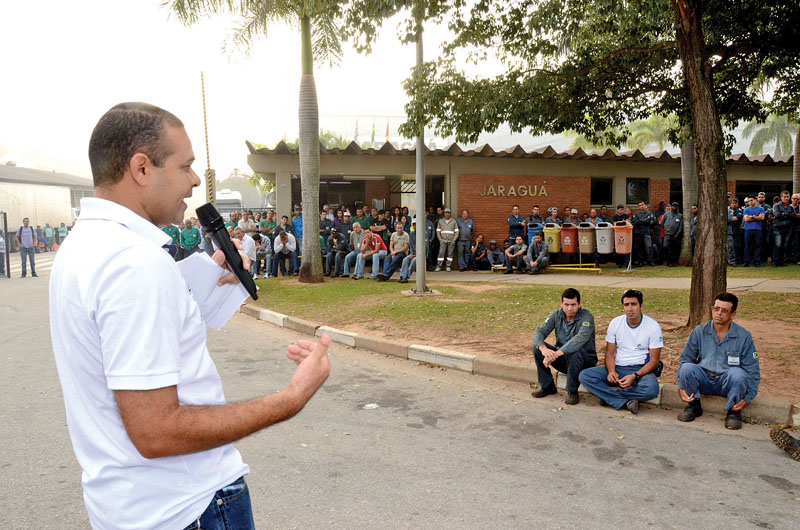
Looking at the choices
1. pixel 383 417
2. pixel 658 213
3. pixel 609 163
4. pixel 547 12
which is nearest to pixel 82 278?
pixel 383 417

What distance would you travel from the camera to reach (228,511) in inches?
57.9

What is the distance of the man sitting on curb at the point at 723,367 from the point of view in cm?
540

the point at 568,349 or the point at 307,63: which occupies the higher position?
the point at 307,63

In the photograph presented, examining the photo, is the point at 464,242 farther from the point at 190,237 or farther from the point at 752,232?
the point at 190,237

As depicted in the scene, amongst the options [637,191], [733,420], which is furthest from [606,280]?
[733,420]

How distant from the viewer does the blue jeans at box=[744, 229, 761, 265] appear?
17156 mm

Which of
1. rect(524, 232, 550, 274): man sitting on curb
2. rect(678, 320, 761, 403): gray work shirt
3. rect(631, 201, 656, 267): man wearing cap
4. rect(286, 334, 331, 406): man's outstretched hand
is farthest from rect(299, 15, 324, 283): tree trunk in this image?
rect(286, 334, 331, 406): man's outstretched hand

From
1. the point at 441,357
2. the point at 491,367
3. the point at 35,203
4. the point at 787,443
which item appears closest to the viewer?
the point at 787,443

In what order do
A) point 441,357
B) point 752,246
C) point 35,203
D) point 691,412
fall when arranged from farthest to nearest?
point 35,203 < point 752,246 < point 441,357 < point 691,412

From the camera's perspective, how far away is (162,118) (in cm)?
140

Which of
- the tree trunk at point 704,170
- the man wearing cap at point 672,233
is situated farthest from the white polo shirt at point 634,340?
the man wearing cap at point 672,233

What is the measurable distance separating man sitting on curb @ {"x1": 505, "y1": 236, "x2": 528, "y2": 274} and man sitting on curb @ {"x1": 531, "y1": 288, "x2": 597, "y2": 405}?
37.6 ft

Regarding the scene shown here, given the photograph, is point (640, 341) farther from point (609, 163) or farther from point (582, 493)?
point (609, 163)

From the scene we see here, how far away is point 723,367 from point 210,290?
17.3ft
